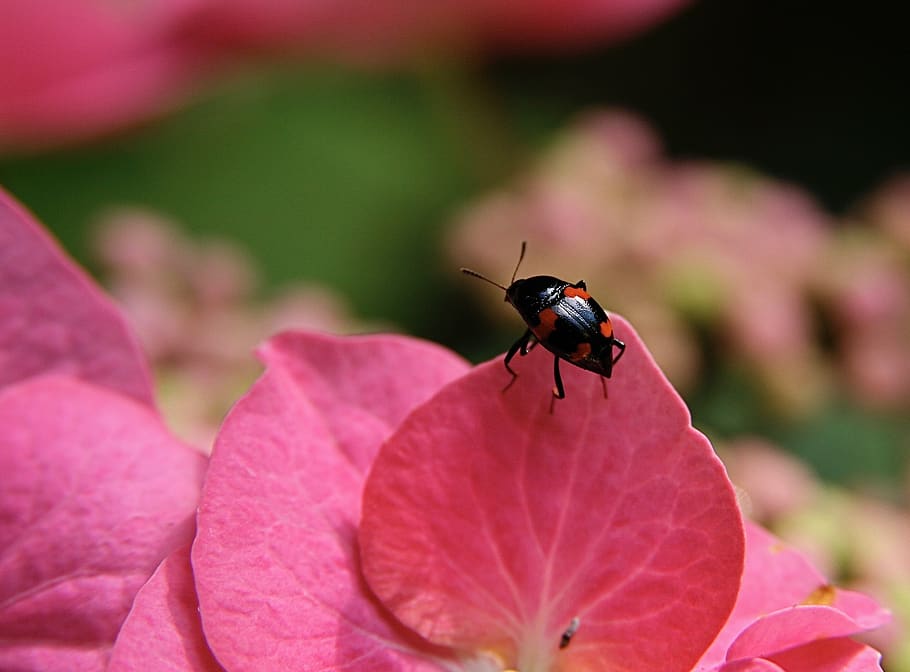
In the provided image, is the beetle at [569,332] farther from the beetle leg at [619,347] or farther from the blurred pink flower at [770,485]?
the blurred pink flower at [770,485]

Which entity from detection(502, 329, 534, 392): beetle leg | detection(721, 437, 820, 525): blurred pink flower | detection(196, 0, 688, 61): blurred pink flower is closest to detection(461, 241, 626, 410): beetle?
detection(502, 329, 534, 392): beetle leg

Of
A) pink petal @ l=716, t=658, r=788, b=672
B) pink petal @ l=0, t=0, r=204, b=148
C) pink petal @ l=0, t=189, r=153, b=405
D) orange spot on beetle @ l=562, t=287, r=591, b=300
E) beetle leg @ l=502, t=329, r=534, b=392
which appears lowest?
pink petal @ l=0, t=0, r=204, b=148

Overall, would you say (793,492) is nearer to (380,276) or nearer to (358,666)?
(358,666)

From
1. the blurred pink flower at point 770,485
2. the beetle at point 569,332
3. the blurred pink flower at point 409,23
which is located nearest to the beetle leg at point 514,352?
the beetle at point 569,332

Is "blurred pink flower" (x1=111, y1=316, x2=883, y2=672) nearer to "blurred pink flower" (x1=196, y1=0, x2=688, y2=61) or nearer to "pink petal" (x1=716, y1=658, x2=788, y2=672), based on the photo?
"pink petal" (x1=716, y1=658, x2=788, y2=672)

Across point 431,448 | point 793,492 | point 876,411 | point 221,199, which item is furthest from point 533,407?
point 221,199

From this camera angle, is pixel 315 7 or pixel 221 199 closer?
pixel 315 7

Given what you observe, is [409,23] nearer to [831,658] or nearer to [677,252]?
[677,252]
